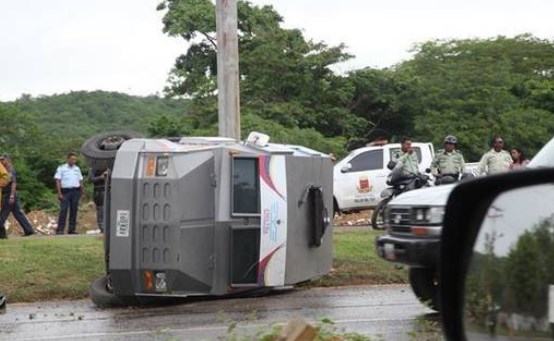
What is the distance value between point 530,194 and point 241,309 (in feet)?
27.3

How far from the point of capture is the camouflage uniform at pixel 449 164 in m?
16.3

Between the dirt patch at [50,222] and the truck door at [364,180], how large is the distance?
18.3 feet

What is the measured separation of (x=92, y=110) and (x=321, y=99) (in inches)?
1321

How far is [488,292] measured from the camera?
2.64 meters

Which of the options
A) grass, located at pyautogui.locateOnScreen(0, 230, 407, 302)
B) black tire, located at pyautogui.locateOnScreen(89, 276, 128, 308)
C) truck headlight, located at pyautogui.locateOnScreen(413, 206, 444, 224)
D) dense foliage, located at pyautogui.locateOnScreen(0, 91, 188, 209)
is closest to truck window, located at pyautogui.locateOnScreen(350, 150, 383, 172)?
grass, located at pyautogui.locateOnScreen(0, 230, 407, 302)

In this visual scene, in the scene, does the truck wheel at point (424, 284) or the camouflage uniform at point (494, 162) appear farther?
the camouflage uniform at point (494, 162)

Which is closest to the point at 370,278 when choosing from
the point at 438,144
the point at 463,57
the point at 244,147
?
the point at 244,147

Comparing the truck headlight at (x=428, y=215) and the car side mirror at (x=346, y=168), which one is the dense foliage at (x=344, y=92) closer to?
the car side mirror at (x=346, y=168)

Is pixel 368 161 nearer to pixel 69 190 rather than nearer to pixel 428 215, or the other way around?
pixel 69 190

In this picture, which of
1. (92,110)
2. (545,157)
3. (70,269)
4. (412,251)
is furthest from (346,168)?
(92,110)

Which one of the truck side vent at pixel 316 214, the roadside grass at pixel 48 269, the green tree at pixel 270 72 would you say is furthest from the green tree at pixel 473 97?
the truck side vent at pixel 316 214

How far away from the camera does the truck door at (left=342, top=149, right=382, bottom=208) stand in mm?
22500

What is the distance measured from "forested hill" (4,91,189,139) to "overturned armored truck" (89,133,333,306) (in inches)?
1854

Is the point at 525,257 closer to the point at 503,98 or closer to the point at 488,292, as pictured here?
the point at 488,292
